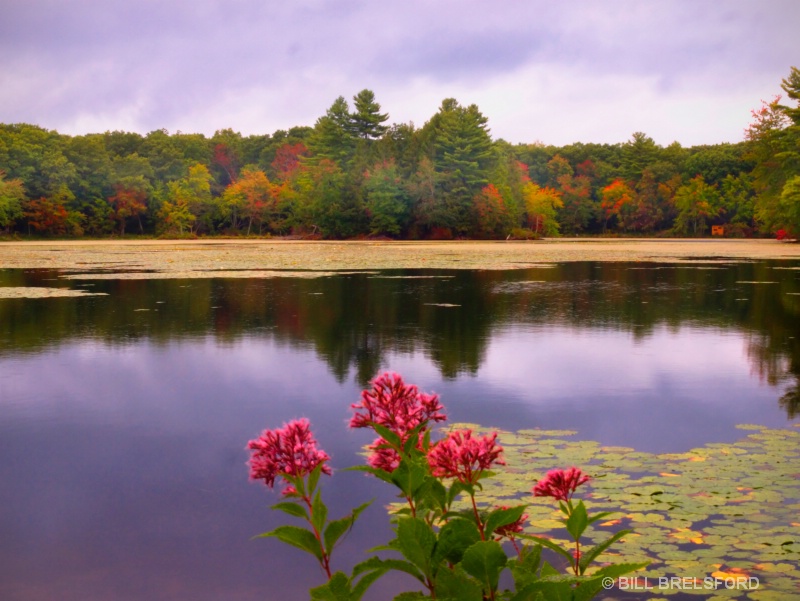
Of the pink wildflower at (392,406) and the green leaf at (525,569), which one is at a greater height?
the pink wildflower at (392,406)

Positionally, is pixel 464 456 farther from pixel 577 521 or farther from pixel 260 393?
pixel 260 393

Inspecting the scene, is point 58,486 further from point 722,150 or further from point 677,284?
point 722,150

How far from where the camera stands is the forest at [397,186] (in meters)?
63.8

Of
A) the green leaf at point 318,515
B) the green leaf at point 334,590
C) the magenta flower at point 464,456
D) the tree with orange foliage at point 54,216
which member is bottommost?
the green leaf at point 334,590

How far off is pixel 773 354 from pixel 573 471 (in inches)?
339

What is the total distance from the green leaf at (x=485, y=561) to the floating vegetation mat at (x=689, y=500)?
2080 millimetres

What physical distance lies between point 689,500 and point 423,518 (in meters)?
2.98

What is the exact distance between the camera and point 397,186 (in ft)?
209

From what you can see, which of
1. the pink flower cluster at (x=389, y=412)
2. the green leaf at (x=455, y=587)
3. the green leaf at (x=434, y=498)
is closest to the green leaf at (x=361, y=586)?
the green leaf at (x=455, y=587)

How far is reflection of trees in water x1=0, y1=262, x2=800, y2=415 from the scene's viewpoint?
1037 centimetres

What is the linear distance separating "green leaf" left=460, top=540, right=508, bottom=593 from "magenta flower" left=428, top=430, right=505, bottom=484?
0.31 m

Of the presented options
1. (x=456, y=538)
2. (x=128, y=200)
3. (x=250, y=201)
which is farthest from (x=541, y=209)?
(x=456, y=538)

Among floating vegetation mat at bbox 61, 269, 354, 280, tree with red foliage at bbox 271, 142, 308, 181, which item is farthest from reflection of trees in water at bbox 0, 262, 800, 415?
tree with red foliage at bbox 271, 142, 308, 181

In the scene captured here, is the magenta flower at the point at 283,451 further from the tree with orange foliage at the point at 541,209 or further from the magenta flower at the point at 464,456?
the tree with orange foliage at the point at 541,209
